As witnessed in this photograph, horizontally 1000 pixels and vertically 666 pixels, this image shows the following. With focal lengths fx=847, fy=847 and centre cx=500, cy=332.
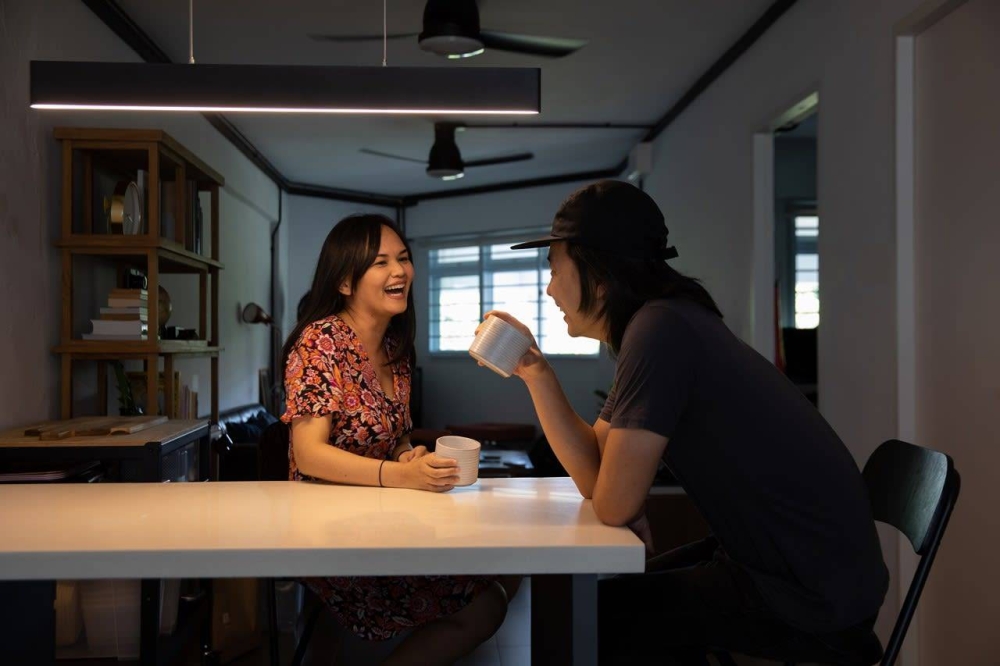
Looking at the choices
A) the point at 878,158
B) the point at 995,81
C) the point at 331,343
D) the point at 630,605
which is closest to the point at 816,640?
the point at 630,605

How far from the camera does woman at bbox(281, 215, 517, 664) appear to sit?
161 centimetres

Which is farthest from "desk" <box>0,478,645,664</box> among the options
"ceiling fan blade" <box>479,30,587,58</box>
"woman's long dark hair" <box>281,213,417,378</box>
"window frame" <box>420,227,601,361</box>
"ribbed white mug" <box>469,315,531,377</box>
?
"window frame" <box>420,227,601,361</box>

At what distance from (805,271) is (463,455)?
544 cm

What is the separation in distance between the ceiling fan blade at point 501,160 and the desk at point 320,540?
5.80 m

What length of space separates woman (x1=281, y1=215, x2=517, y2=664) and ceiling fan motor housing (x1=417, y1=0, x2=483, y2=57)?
156cm

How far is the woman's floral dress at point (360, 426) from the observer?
1.68 metres

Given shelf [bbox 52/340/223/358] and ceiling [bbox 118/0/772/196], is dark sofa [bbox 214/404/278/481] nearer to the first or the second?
shelf [bbox 52/340/223/358]

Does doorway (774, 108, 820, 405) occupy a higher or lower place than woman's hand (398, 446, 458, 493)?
higher

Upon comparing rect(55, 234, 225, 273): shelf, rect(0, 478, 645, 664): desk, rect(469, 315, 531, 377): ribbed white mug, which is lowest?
rect(0, 478, 645, 664): desk

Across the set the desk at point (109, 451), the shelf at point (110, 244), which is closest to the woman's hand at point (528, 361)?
the desk at point (109, 451)

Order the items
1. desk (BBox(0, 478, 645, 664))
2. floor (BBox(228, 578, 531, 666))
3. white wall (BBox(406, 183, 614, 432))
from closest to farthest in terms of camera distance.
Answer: desk (BBox(0, 478, 645, 664))
floor (BBox(228, 578, 531, 666))
white wall (BBox(406, 183, 614, 432))

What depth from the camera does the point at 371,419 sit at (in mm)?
1921

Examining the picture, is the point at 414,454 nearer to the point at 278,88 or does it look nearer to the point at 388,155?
the point at 278,88

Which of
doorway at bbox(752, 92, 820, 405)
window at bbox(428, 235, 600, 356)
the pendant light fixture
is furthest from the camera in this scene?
window at bbox(428, 235, 600, 356)
